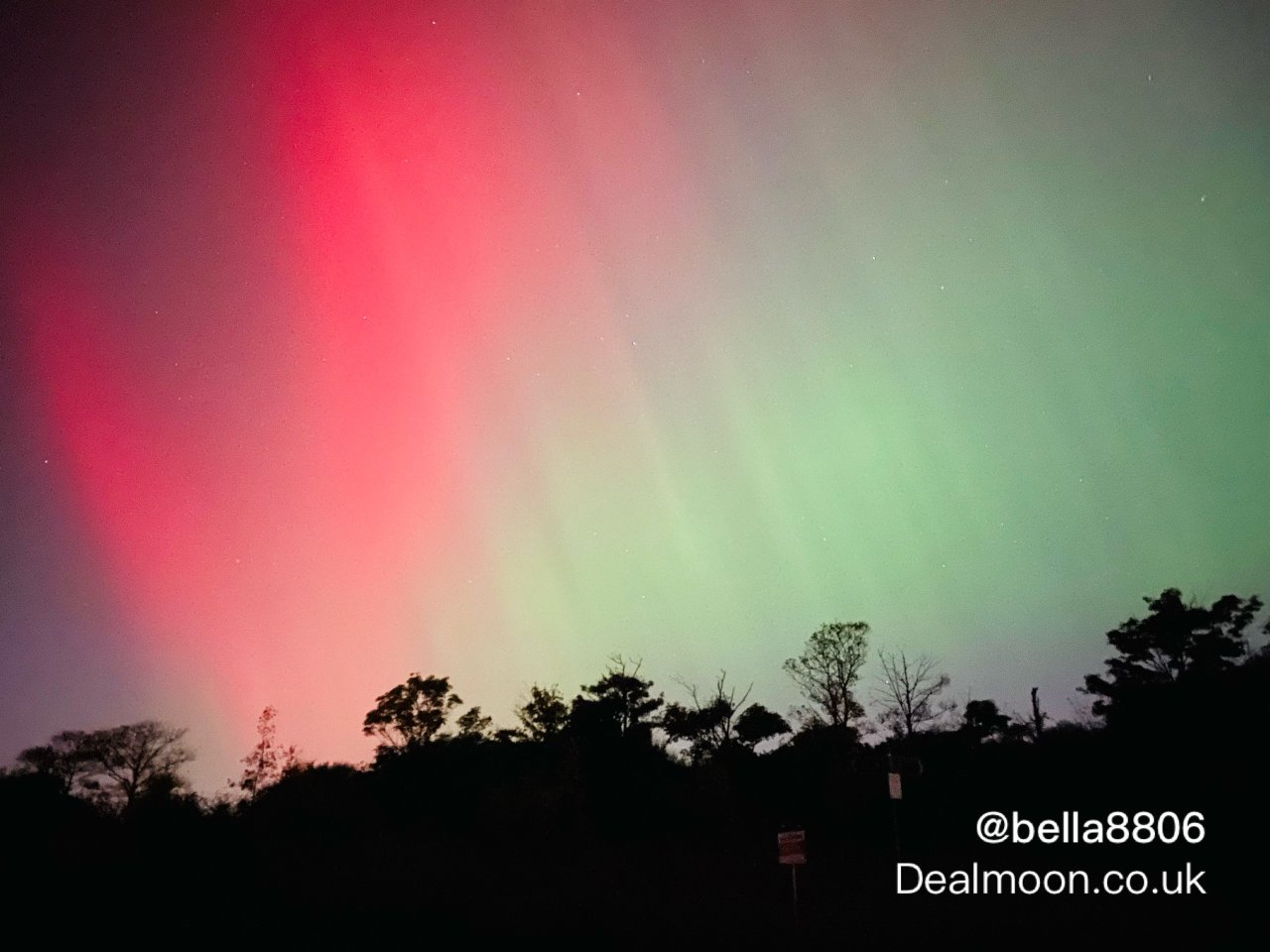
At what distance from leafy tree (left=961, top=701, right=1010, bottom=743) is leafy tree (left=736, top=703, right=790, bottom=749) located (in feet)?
36.1

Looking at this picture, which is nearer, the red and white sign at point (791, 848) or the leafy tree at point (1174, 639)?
the red and white sign at point (791, 848)

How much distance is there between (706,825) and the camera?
3862 centimetres

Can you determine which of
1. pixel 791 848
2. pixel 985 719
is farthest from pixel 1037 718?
pixel 791 848

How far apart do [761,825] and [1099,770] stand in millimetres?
14139

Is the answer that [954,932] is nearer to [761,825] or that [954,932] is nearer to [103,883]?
[761,825]

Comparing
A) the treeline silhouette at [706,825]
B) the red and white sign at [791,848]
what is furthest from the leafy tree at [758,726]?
the red and white sign at [791,848]

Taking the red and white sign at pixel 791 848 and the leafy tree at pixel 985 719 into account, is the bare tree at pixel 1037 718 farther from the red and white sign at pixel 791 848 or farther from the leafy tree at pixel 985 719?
the red and white sign at pixel 791 848

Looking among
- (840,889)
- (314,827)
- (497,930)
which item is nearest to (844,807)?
(840,889)

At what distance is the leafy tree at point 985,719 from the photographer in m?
49.5

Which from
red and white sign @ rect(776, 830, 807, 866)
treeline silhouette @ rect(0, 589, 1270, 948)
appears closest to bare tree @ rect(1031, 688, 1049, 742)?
treeline silhouette @ rect(0, 589, 1270, 948)

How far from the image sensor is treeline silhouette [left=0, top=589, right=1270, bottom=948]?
69.9ft

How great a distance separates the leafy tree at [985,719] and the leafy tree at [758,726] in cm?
1100

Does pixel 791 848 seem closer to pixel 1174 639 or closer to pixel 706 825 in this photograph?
pixel 706 825

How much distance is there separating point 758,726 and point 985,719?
1506cm
